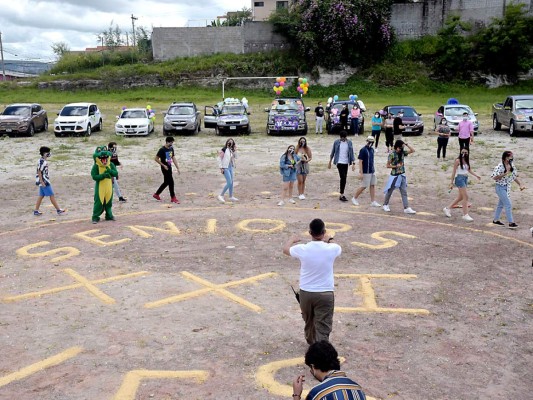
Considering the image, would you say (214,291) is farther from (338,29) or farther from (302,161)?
(338,29)

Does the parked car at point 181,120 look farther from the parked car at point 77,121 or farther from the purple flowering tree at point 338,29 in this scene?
the purple flowering tree at point 338,29

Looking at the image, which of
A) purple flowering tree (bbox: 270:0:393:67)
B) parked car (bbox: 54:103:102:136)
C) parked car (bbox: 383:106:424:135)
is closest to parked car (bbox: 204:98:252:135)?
parked car (bbox: 54:103:102:136)

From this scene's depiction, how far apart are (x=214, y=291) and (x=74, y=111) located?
22.0 meters

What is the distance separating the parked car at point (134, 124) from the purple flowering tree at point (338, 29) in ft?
65.8

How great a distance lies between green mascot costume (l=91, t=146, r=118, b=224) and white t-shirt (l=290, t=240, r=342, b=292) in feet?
23.8

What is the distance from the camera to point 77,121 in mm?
26734

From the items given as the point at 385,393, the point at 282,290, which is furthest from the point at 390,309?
the point at 385,393

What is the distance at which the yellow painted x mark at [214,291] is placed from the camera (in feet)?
26.2

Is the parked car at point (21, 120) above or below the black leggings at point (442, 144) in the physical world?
above

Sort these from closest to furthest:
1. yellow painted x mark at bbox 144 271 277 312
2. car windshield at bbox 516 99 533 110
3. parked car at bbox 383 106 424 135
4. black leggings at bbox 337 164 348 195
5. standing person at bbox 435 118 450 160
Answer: yellow painted x mark at bbox 144 271 277 312 < black leggings at bbox 337 164 348 195 < standing person at bbox 435 118 450 160 < car windshield at bbox 516 99 533 110 < parked car at bbox 383 106 424 135

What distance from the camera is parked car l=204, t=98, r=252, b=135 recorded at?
88.4ft

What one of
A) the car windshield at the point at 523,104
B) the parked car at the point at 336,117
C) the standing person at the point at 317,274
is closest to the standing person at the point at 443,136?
the parked car at the point at 336,117

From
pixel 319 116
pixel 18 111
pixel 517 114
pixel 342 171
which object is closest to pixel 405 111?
pixel 319 116

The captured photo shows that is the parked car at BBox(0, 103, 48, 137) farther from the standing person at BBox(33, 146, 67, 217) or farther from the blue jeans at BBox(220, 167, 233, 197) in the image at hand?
the blue jeans at BBox(220, 167, 233, 197)
